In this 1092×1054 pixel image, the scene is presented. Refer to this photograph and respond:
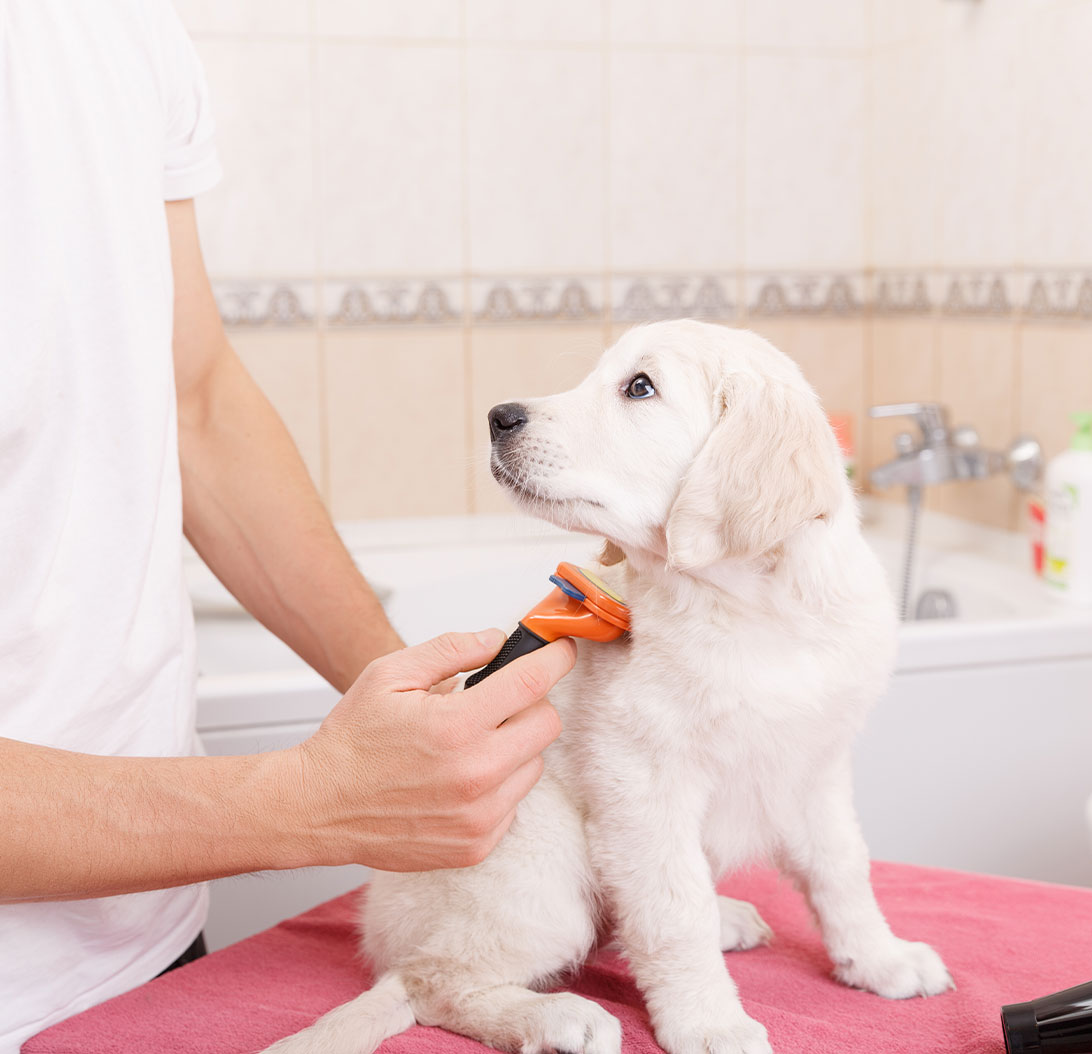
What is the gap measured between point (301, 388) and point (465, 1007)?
75.5 inches

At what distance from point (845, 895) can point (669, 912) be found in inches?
6.4

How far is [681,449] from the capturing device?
836 mm

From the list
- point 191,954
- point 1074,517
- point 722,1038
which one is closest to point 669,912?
point 722,1038

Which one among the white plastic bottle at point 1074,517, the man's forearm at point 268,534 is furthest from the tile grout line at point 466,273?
the man's forearm at point 268,534

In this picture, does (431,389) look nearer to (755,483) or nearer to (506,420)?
(506,420)

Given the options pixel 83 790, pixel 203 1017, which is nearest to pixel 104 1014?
pixel 203 1017

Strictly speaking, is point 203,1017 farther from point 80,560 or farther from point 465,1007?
point 80,560

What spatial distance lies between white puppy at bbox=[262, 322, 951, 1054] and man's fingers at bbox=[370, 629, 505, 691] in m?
0.12

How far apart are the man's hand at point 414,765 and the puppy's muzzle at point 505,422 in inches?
7.7

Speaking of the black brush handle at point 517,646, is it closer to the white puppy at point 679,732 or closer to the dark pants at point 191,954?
the white puppy at point 679,732

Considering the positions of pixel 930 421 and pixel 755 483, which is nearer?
pixel 755 483

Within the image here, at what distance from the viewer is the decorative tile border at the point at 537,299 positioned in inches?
102

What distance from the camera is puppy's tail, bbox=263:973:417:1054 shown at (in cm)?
73

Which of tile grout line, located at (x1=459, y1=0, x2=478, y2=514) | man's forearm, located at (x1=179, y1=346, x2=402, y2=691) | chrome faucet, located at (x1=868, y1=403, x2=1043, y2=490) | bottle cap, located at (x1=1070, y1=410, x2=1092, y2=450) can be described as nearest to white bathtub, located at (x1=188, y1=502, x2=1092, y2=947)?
bottle cap, located at (x1=1070, y1=410, x2=1092, y2=450)
